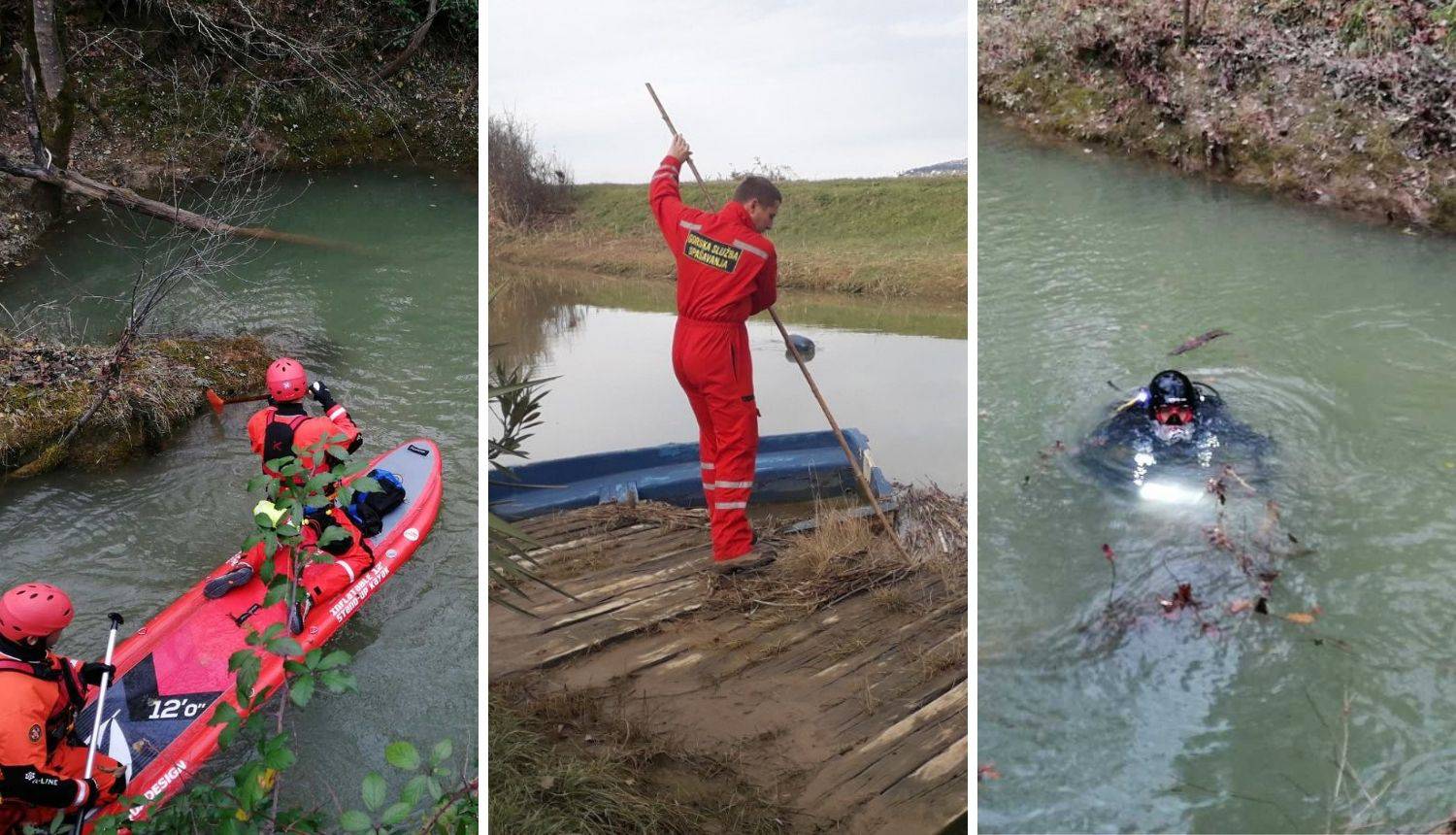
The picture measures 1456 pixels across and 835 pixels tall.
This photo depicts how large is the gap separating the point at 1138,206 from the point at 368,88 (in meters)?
9.23

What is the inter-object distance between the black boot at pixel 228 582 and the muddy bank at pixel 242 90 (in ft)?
24.6

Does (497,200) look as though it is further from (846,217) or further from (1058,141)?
(1058,141)

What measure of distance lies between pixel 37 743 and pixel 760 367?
271cm

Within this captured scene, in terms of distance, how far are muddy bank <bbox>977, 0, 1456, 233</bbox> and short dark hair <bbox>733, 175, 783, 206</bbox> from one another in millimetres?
9280

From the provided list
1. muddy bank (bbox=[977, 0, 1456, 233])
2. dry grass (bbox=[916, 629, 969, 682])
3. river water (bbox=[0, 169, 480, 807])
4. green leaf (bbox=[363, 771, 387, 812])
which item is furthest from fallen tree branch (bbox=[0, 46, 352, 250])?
muddy bank (bbox=[977, 0, 1456, 233])

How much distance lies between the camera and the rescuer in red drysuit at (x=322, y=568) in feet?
16.4

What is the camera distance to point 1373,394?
22.1 ft

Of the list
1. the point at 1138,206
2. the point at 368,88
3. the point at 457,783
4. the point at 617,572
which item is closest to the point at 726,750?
the point at 617,572

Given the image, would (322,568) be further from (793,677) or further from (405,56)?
(405,56)

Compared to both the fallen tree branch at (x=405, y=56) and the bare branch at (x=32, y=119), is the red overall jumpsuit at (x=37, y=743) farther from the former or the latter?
the fallen tree branch at (x=405, y=56)

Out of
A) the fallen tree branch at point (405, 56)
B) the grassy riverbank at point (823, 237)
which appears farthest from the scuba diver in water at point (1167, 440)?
the fallen tree branch at point (405, 56)

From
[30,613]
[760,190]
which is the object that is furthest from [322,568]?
[760,190]

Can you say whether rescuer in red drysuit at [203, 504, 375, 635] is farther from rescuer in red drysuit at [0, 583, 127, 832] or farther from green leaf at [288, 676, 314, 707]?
green leaf at [288, 676, 314, 707]

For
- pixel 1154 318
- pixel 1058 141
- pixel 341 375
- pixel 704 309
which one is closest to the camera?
pixel 704 309
